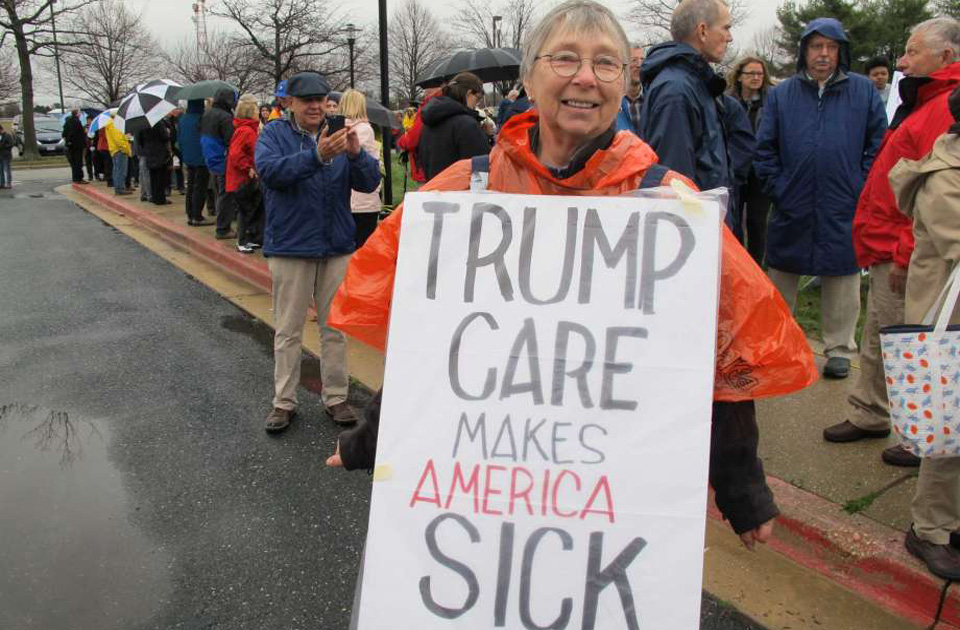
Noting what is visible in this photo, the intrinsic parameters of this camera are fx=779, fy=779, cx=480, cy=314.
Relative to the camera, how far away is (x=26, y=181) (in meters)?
21.9

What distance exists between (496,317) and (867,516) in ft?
7.85

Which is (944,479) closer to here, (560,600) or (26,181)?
(560,600)

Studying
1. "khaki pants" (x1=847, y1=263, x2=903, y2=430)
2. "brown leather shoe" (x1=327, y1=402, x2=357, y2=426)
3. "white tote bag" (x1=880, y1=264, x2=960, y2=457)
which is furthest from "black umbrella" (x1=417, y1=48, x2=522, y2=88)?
"white tote bag" (x1=880, y1=264, x2=960, y2=457)

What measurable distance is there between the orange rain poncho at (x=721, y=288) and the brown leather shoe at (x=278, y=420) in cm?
276

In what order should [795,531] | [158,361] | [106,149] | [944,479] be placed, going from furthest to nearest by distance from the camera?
[106,149], [158,361], [795,531], [944,479]

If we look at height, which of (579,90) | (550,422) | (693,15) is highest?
(693,15)

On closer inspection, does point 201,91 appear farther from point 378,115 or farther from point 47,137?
point 47,137

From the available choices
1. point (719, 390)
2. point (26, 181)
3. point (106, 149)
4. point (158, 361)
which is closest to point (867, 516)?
point (719, 390)

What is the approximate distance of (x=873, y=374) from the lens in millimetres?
3816

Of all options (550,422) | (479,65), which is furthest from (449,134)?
(550,422)

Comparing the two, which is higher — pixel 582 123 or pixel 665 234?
pixel 582 123

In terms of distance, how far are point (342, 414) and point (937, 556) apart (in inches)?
118

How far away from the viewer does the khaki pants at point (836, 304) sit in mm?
4617

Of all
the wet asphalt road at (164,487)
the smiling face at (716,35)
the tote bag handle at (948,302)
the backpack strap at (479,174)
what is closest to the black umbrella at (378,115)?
Answer: the wet asphalt road at (164,487)
